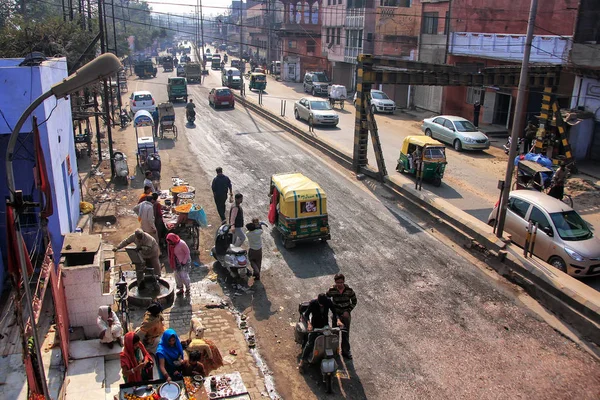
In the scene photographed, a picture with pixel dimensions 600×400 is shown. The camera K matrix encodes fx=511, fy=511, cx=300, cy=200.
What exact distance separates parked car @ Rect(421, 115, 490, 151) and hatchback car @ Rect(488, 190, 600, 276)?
38.5 feet

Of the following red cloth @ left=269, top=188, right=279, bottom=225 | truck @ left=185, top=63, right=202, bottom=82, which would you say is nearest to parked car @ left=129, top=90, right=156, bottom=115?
red cloth @ left=269, top=188, right=279, bottom=225

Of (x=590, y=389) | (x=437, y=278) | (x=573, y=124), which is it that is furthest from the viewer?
(x=573, y=124)

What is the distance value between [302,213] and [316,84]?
36511 mm

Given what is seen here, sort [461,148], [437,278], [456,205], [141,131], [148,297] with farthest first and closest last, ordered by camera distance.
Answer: [461,148]
[141,131]
[456,205]
[437,278]
[148,297]

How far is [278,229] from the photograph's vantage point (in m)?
14.4

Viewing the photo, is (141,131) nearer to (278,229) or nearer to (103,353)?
(278,229)

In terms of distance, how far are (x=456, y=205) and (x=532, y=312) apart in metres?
7.35

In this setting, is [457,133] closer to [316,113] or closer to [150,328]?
[316,113]

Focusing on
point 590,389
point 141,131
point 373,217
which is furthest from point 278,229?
point 141,131

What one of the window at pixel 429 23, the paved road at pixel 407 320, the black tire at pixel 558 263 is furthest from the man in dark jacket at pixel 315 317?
the window at pixel 429 23

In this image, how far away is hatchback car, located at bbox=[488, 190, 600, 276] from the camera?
12648mm

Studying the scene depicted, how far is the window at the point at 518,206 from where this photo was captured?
46.8 feet

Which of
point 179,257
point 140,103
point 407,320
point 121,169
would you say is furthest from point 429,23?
point 179,257

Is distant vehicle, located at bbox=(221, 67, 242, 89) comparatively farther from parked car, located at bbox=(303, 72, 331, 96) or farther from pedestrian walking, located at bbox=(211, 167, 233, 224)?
pedestrian walking, located at bbox=(211, 167, 233, 224)
